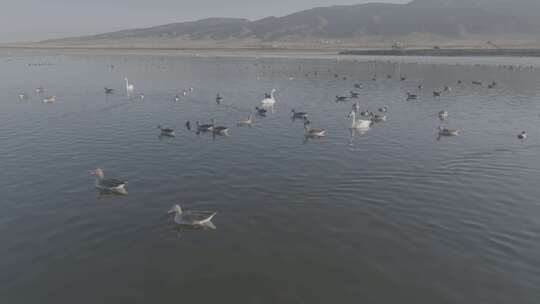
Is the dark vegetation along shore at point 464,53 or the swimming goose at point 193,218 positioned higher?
the dark vegetation along shore at point 464,53

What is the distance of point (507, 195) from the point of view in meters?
22.6

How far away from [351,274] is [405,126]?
2865cm

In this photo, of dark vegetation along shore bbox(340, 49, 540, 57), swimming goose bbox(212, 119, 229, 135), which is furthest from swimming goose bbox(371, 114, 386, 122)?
dark vegetation along shore bbox(340, 49, 540, 57)

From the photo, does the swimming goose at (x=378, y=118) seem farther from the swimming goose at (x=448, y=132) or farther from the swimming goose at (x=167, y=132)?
the swimming goose at (x=167, y=132)

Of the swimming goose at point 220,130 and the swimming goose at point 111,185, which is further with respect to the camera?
the swimming goose at point 220,130

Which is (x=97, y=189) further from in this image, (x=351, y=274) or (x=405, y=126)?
(x=405, y=126)

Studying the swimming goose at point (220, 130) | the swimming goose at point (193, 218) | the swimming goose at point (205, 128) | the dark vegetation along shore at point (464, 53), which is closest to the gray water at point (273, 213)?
the swimming goose at point (193, 218)

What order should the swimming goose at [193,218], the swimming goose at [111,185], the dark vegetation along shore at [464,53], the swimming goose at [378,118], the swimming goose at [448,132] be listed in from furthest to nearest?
the dark vegetation along shore at [464,53]
the swimming goose at [378,118]
the swimming goose at [448,132]
the swimming goose at [111,185]
the swimming goose at [193,218]

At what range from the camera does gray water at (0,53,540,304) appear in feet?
47.2

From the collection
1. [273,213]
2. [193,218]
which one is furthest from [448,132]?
[193,218]

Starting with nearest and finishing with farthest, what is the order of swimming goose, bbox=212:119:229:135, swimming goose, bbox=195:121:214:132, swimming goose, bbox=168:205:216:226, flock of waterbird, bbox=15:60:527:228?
swimming goose, bbox=168:205:216:226 < flock of waterbird, bbox=15:60:527:228 < swimming goose, bbox=212:119:229:135 < swimming goose, bbox=195:121:214:132

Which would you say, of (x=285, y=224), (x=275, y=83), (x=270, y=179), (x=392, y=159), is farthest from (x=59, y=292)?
(x=275, y=83)

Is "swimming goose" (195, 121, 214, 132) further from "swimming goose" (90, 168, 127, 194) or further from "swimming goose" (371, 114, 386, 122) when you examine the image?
"swimming goose" (371, 114, 386, 122)

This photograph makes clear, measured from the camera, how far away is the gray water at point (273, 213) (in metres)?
14.4
